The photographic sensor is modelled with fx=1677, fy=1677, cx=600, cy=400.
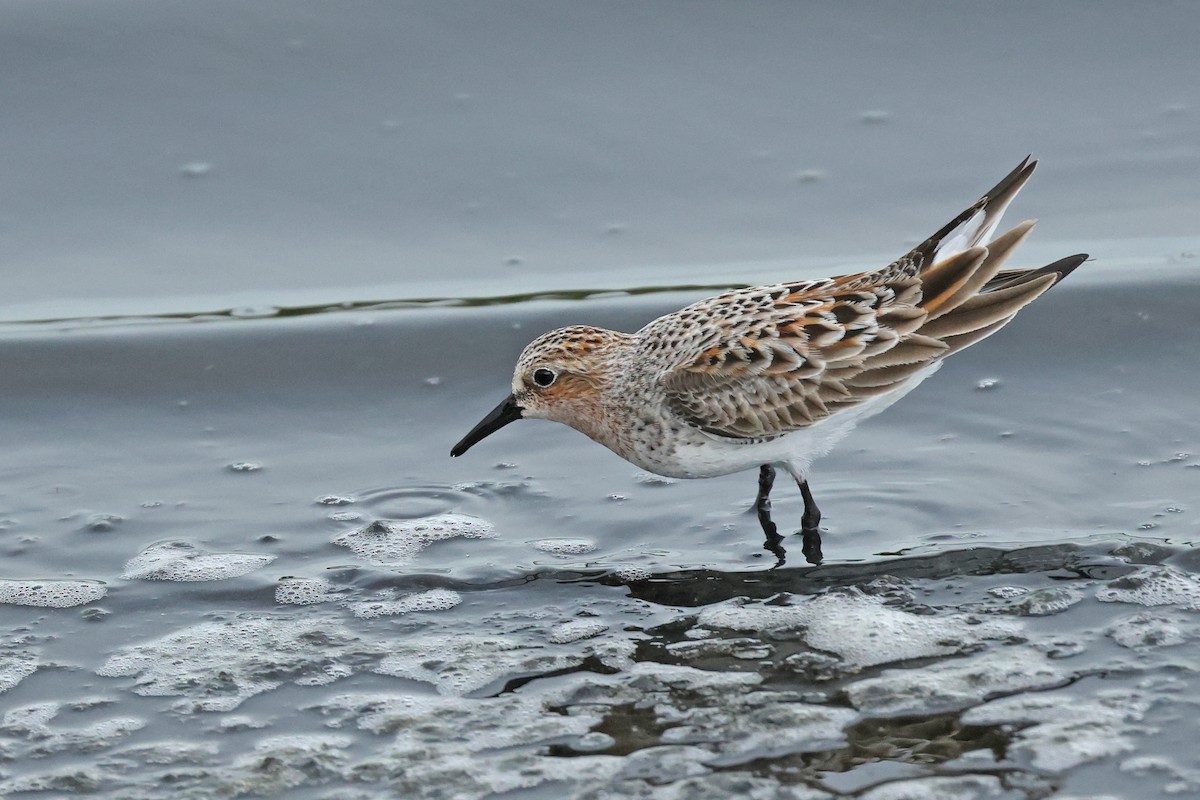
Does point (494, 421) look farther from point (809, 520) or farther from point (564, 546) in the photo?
point (809, 520)

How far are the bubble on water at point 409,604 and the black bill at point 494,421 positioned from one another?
106 cm

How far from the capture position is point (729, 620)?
657 cm

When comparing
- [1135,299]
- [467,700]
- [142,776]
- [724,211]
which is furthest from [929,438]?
[142,776]

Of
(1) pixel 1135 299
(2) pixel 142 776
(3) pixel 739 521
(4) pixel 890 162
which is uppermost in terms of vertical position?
(4) pixel 890 162

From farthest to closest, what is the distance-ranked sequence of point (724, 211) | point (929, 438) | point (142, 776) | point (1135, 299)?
1. point (724, 211)
2. point (1135, 299)
3. point (929, 438)
4. point (142, 776)

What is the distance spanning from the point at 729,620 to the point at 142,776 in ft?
7.51

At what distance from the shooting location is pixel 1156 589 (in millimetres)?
6523

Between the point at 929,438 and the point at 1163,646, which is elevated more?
the point at 929,438

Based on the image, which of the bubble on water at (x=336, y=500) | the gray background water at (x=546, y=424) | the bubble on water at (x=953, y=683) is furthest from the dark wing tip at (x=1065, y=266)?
the bubble on water at (x=336, y=500)

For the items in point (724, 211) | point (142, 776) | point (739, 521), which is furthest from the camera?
point (724, 211)

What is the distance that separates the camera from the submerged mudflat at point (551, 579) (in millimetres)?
5637

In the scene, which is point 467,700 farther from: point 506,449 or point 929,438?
point 929,438

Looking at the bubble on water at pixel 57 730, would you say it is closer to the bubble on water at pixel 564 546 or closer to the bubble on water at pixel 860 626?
the bubble on water at pixel 564 546

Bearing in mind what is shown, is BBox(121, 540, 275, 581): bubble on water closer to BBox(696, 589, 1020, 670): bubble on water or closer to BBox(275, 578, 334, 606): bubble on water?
BBox(275, 578, 334, 606): bubble on water
